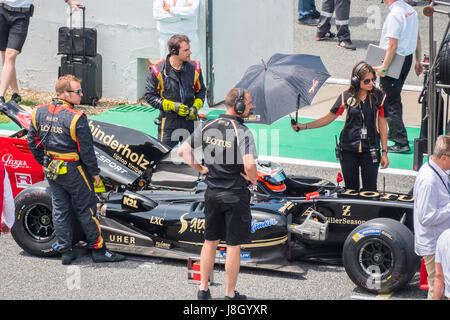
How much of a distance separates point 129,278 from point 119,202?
81 centimetres

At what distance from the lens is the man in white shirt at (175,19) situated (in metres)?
11.6

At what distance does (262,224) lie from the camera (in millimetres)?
6711

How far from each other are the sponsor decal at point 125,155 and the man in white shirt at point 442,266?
10.6 ft

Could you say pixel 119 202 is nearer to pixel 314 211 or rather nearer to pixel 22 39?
pixel 314 211

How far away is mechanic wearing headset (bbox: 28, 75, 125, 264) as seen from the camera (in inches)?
266

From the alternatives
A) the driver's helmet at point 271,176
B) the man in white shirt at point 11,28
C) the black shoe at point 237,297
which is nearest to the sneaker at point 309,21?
the man in white shirt at point 11,28

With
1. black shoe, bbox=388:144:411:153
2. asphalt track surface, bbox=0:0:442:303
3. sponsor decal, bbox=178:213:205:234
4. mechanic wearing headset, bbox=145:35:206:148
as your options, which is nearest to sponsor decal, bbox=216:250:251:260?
asphalt track surface, bbox=0:0:442:303

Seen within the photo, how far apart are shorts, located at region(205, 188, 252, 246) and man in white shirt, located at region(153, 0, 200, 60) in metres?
6.08

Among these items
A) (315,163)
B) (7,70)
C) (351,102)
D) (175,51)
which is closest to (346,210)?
(351,102)

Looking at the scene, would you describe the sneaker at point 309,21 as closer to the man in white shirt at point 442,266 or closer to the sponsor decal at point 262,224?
the sponsor decal at point 262,224

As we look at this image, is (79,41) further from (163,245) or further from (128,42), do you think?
(163,245)

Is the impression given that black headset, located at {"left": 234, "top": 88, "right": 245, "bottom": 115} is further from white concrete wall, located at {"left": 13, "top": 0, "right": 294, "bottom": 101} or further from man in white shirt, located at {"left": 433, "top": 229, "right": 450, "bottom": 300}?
white concrete wall, located at {"left": 13, "top": 0, "right": 294, "bottom": 101}

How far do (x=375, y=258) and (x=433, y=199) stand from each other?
3.22 ft

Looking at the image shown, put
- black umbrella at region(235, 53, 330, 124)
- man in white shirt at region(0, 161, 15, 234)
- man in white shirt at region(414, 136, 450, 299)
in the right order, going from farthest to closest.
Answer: black umbrella at region(235, 53, 330, 124)
man in white shirt at region(0, 161, 15, 234)
man in white shirt at region(414, 136, 450, 299)
